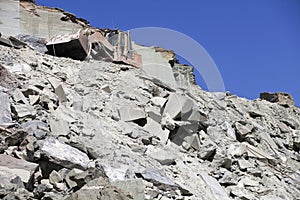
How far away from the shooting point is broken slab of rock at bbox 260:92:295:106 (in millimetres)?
16891

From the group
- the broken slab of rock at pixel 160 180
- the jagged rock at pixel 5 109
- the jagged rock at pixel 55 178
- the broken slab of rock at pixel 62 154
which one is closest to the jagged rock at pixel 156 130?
the broken slab of rock at pixel 160 180

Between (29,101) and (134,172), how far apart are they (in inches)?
96.8

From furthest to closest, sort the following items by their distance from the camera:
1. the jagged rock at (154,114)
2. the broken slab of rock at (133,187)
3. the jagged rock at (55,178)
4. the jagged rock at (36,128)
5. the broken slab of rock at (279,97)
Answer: the broken slab of rock at (279,97)
the jagged rock at (154,114)
the jagged rock at (36,128)
the jagged rock at (55,178)
the broken slab of rock at (133,187)

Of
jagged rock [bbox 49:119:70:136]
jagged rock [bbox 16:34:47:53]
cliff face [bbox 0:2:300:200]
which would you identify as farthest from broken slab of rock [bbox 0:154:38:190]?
jagged rock [bbox 16:34:47:53]

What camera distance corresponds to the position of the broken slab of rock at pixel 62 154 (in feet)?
17.9

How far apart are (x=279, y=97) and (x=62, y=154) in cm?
1356

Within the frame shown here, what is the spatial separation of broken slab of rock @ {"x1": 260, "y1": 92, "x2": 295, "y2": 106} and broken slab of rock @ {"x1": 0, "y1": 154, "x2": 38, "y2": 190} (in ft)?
45.4

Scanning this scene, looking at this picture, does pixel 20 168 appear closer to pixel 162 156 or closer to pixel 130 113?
pixel 162 156

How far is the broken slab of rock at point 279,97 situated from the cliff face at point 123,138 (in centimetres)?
365

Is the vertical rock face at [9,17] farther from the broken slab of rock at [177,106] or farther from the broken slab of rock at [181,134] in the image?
the broken slab of rock at [181,134]

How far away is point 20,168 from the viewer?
4855 mm

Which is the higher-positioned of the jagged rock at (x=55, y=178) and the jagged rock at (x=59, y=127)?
the jagged rock at (x=59, y=127)

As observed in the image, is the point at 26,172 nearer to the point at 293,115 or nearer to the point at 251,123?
the point at 251,123

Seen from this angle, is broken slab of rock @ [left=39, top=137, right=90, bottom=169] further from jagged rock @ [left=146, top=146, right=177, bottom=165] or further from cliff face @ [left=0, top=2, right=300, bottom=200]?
jagged rock @ [left=146, top=146, right=177, bottom=165]
